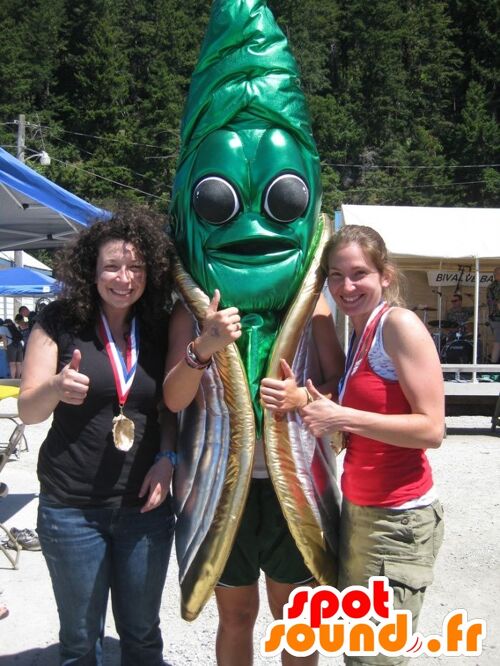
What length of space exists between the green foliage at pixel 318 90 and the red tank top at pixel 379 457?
30.4 meters

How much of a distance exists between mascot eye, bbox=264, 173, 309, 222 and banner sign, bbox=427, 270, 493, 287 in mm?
10583

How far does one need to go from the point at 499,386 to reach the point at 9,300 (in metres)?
23.8

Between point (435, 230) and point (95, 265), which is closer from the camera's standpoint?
point (95, 265)

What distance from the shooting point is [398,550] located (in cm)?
179

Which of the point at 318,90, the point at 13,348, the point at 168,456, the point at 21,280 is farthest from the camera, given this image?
the point at 318,90

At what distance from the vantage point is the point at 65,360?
193 centimetres

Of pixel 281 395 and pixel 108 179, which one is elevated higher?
pixel 108 179

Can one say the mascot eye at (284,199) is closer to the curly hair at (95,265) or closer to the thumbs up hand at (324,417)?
the curly hair at (95,265)

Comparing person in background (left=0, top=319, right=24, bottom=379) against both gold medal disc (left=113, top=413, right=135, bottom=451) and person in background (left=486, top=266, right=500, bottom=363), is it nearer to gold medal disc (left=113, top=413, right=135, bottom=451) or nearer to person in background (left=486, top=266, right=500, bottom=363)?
person in background (left=486, top=266, right=500, bottom=363)

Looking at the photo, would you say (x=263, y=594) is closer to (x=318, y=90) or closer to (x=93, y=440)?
(x=93, y=440)

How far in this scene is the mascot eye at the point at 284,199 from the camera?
2.14m

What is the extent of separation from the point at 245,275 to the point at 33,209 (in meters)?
3.85

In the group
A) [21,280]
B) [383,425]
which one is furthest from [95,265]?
[21,280]

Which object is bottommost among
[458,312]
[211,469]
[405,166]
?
[211,469]
